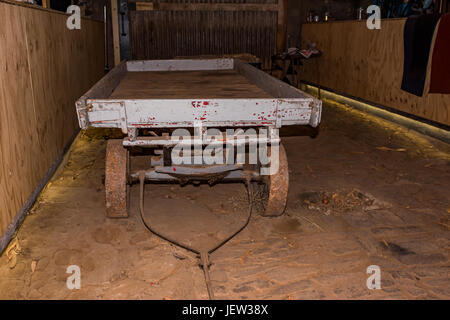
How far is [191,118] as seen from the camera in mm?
2648

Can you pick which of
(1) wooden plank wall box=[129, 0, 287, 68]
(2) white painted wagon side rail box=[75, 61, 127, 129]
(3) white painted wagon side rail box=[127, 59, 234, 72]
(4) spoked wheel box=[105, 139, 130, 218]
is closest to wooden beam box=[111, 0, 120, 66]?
(1) wooden plank wall box=[129, 0, 287, 68]

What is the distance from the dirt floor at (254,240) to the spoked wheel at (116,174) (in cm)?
22

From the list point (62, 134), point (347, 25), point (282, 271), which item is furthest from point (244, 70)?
point (347, 25)

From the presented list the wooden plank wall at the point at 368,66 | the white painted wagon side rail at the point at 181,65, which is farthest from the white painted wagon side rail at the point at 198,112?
the wooden plank wall at the point at 368,66

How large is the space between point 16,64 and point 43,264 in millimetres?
1579

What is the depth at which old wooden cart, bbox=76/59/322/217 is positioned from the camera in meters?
2.58

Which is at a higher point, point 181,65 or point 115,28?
point 115,28

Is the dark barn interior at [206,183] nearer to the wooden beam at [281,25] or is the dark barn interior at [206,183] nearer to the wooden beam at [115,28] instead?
the wooden beam at [115,28]

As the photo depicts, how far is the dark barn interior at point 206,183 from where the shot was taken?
2500mm

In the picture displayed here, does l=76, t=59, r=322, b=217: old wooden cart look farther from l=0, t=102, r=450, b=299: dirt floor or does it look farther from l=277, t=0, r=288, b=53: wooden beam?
l=277, t=0, r=288, b=53: wooden beam

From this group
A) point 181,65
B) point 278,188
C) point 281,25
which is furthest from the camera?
point 281,25

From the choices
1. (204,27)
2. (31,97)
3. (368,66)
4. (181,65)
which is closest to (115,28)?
(204,27)

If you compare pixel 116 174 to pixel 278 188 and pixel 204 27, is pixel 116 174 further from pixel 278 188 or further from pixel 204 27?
pixel 204 27

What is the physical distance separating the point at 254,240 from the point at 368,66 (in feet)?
17.3
